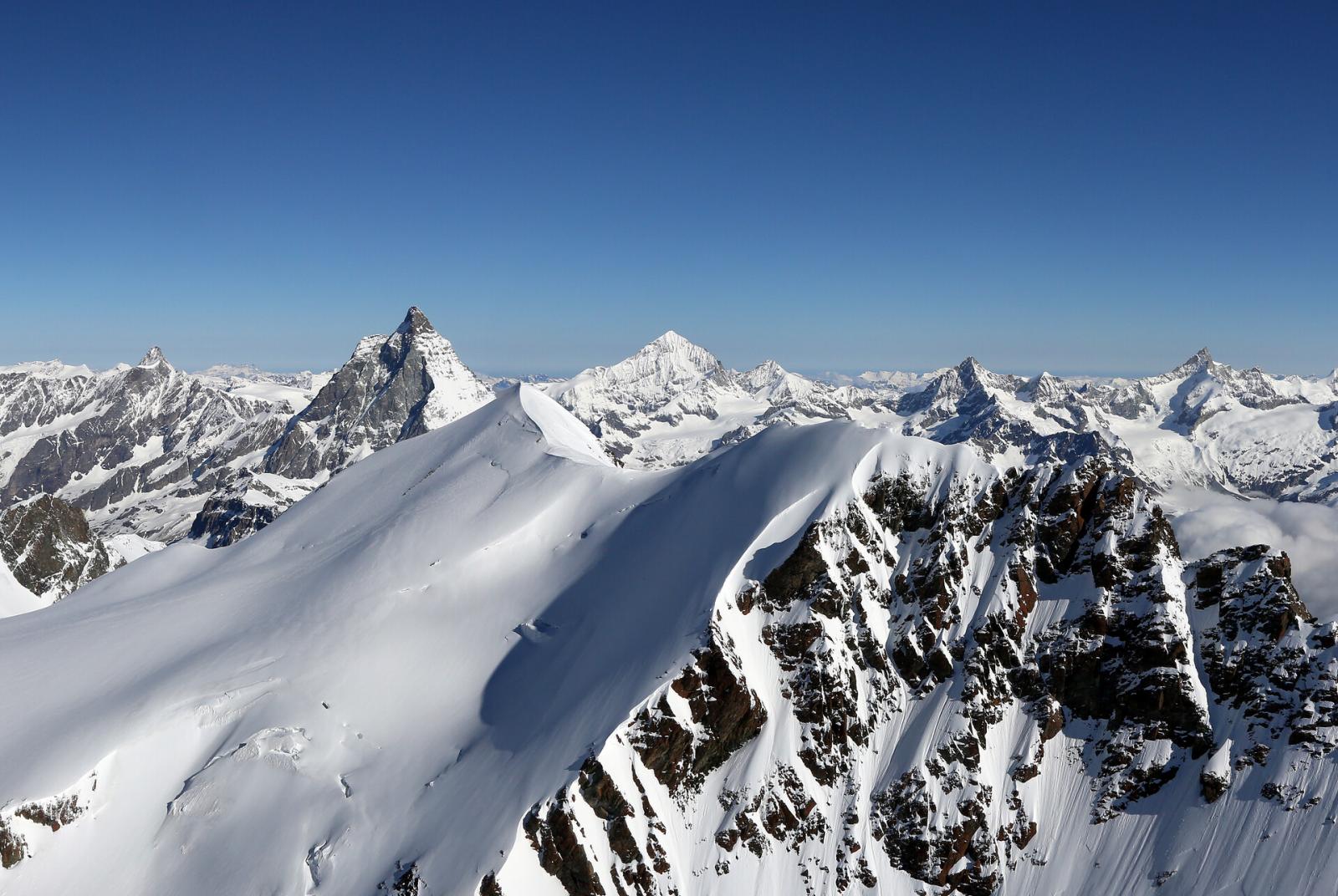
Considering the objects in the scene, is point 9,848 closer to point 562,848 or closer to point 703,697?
point 562,848

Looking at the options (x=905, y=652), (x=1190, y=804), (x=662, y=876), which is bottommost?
(x=662, y=876)

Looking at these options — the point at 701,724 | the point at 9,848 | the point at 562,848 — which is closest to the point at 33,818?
the point at 9,848

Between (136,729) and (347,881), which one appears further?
(136,729)

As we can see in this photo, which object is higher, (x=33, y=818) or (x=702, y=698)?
(x=702, y=698)

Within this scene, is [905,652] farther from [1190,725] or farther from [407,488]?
[407,488]

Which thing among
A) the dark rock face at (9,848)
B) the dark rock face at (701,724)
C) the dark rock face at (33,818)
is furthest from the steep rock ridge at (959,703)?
the dark rock face at (9,848)

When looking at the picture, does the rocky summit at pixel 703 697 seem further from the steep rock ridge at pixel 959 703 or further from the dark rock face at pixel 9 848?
the steep rock ridge at pixel 959 703

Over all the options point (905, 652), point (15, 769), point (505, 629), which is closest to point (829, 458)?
point (905, 652)

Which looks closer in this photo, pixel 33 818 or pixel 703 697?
pixel 33 818
